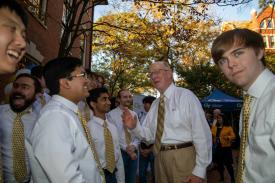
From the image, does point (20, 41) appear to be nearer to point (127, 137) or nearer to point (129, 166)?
point (127, 137)

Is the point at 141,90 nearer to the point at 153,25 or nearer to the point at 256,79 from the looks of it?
the point at 153,25

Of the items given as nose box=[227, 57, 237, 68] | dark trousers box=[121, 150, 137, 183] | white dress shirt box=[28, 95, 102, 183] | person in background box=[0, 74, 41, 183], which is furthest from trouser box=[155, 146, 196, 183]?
dark trousers box=[121, 150, 137, 183]

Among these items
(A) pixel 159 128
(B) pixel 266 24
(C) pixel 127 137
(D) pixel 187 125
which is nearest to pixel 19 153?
(A) pixel 159 128

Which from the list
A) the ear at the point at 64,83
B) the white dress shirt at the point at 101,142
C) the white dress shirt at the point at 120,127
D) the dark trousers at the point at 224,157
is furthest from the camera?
the dark trousers at the point at 224,157

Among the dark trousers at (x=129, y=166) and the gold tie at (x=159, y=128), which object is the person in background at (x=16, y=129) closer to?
the gold tie at (x=159, y=128)

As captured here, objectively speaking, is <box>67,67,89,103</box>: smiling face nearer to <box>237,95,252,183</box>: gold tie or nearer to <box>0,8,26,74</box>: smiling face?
<box>0,8,26,74</box>: smiling face

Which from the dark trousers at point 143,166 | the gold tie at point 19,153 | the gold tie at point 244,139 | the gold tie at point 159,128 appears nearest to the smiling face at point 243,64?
the gold tie at point 244,139

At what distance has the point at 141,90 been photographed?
38344 millimetres

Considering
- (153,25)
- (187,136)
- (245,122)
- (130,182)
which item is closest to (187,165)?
(187,136)

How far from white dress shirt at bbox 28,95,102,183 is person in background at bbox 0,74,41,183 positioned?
0.55 meters

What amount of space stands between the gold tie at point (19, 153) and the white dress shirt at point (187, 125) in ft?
5.62

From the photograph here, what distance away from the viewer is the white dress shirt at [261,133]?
1819mm

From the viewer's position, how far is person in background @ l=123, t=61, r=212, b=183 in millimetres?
3641

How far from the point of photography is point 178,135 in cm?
377
